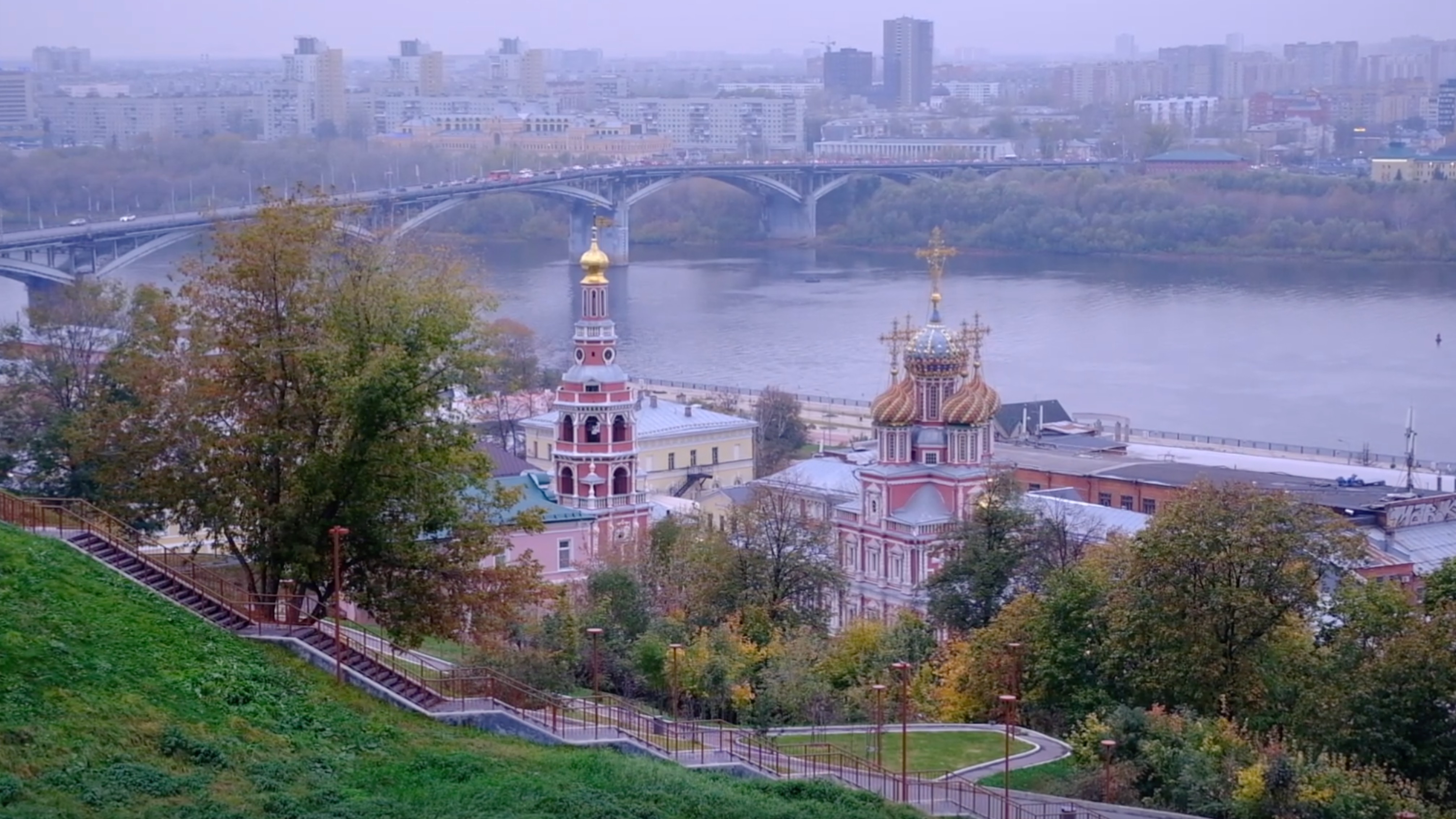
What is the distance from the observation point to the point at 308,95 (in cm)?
4462

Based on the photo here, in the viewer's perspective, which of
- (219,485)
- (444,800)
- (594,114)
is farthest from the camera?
(594,114)

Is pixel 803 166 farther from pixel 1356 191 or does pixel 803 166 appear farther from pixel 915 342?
pixel 915 342

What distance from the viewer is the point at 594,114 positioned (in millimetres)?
48000

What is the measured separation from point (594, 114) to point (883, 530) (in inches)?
1556

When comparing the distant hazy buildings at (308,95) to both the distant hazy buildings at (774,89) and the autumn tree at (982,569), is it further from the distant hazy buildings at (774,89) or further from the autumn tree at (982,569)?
the autumn tree at (982,569)

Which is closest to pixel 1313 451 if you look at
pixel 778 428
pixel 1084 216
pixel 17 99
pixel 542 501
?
pixel 778 428

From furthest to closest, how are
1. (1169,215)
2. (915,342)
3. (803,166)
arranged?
(803,166) < (1169,215) < (915,342)

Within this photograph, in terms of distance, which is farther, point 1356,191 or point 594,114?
point 594,114

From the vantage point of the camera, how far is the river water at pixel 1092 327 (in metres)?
15.3

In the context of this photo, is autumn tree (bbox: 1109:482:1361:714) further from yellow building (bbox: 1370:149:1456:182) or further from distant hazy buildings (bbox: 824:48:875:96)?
distant hazy buildings (bbox: 824:48:875:96)

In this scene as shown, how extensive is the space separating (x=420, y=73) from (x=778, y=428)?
147 ft

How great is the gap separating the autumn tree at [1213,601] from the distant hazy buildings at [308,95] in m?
35.8

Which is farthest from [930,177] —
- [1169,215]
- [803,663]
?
[803,663]

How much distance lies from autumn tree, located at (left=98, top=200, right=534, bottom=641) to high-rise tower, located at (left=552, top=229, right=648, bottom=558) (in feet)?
11.4
